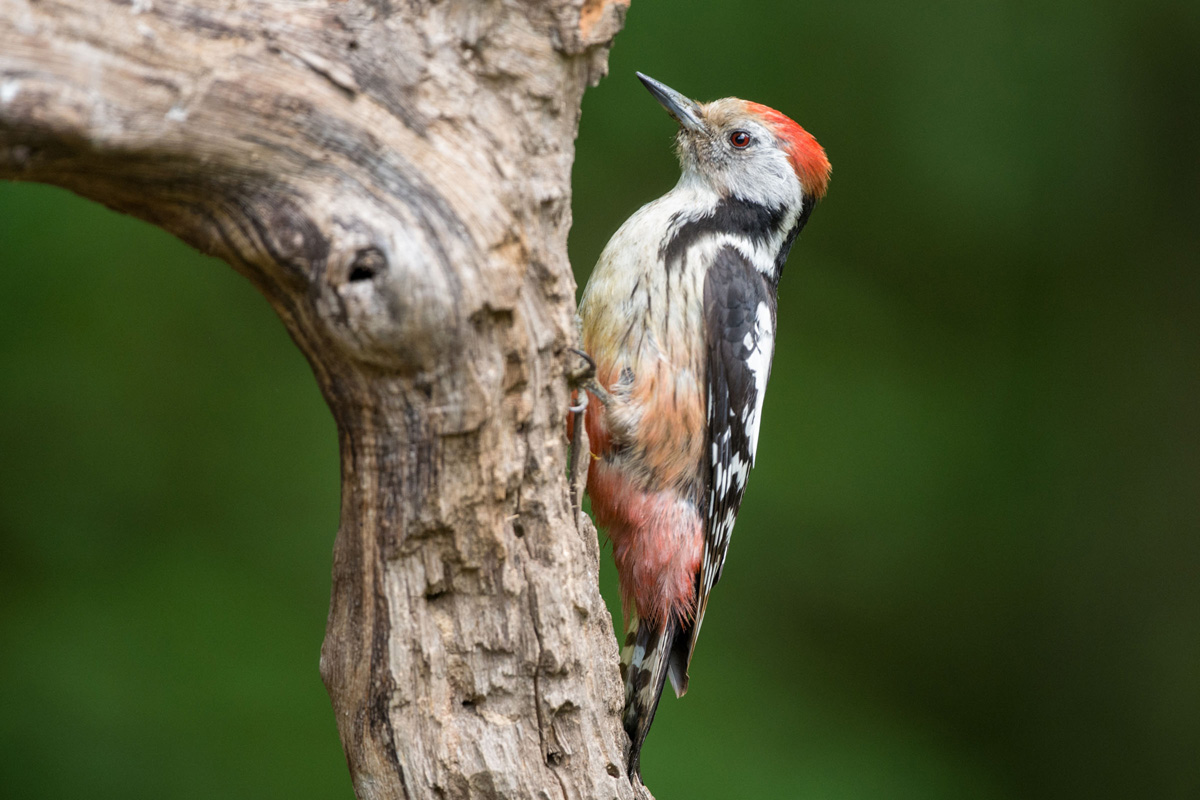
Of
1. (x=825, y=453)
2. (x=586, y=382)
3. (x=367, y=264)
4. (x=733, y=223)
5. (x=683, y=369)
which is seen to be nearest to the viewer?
(x=367, y=264)

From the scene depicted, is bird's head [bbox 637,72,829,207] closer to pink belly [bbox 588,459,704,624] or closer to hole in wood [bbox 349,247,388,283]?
pink belly [bbox 588,459,704,624]

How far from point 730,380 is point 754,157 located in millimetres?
671

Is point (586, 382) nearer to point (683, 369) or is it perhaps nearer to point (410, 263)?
point (683, 369)

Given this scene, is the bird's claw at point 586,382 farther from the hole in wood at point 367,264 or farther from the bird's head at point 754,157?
the bird's head at point 754,157

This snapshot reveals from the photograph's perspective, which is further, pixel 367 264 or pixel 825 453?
pixel 825 453

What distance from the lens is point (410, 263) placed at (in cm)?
152

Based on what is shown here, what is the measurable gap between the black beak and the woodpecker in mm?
61

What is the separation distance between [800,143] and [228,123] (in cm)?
176

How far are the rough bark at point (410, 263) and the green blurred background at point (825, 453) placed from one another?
1.93 metres

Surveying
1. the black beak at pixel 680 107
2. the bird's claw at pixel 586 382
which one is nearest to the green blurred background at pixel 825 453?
the black beak at pixel 680 107

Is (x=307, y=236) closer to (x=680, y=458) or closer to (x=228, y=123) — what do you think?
(x=228, y=123)

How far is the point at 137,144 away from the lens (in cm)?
140

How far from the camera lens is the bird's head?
9.20 feet

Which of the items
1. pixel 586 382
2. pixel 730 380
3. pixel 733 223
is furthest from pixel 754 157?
pixel 586 382
